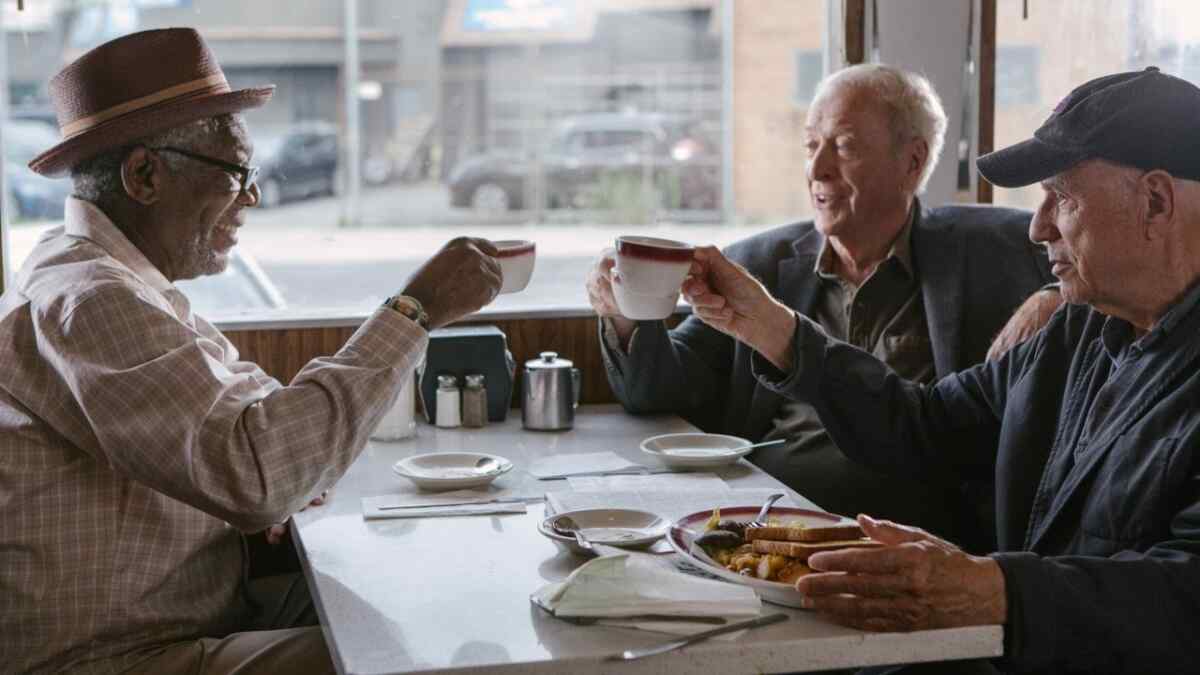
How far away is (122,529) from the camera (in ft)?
6.31

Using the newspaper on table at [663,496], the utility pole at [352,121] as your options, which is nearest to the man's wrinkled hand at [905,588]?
the newspaper on table at [663,496]

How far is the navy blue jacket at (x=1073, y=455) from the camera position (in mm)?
1646

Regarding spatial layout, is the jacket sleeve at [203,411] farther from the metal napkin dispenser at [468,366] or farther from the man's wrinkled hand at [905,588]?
the metal napkin dispenser at [468,366]

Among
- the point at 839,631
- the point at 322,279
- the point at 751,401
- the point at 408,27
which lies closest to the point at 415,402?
the point at 322,279

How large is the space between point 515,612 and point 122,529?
0.65 m

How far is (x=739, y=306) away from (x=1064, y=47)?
1.66 metres

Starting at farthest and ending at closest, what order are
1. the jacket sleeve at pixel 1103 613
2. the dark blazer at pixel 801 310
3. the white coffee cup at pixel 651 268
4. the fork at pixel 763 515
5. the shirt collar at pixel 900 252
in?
the shirt collar at pixel 900 252 → the dark blazer at pixel 801 310 → the white coffee cup at pixel 651 268 → the fork at pixel 763 515 → the jacket sleeve at pixel 1103 613

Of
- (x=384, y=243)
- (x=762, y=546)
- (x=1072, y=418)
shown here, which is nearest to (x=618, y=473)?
(x=762, y=546)

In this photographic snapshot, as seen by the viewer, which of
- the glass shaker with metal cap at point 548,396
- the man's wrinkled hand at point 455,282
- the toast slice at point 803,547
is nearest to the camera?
the toast slice at point 803,547

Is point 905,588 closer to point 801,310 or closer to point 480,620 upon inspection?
point 480,620

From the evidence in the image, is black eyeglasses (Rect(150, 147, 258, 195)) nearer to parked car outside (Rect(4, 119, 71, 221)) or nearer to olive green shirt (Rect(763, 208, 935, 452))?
parked car outside (Rect(4, 119, 71, 221))

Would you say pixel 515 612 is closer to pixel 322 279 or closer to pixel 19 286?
pixel 19 286

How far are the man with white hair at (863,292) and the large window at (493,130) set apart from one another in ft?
1.56

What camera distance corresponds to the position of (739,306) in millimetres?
2541
